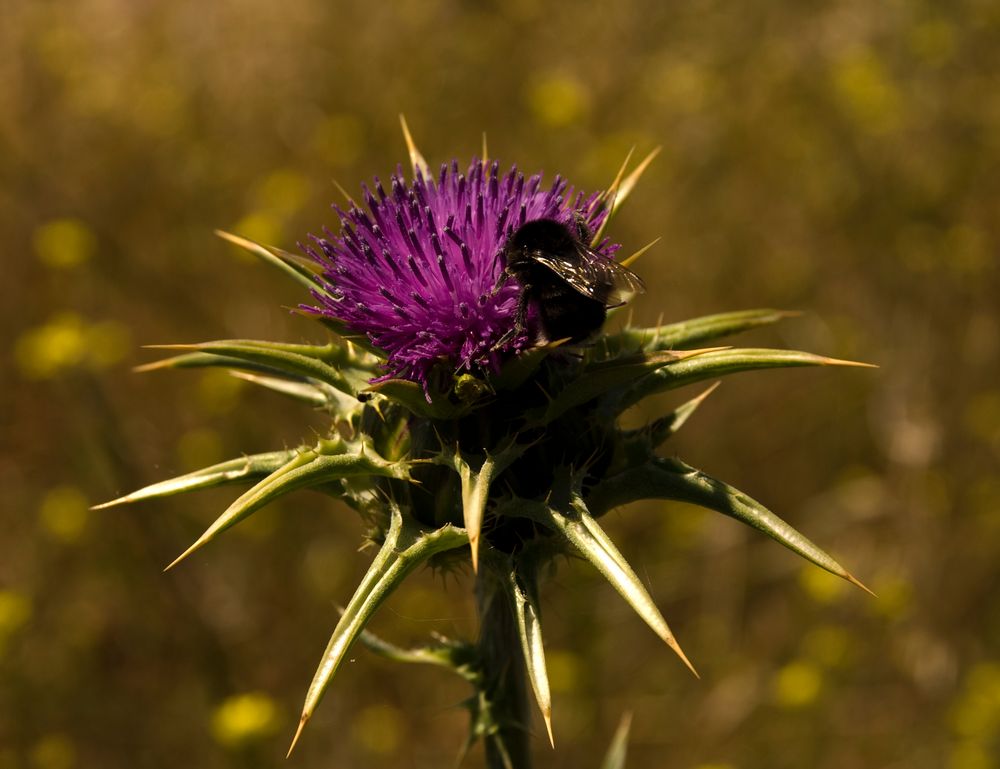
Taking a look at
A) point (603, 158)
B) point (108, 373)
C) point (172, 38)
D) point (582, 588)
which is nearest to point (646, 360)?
point (582, 588)

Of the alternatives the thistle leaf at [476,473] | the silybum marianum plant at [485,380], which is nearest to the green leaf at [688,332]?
the silybum marianum plant at [485,380]

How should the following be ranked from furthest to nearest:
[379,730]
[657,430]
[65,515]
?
[65,515]
[379,730]
[657,430]

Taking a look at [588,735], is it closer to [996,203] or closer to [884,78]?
[996,203]

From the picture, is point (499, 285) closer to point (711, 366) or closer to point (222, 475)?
point (711, 366)

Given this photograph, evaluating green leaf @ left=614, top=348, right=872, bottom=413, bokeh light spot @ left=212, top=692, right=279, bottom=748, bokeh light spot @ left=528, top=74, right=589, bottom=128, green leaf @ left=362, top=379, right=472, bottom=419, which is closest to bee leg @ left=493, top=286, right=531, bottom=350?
green leaf @ left=362, top=379, right=472, bottom=419

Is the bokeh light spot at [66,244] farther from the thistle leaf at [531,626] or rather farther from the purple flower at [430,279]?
the thistle leaf at [531,626]

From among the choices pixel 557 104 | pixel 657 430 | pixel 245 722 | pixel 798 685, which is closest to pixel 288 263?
pixel 657 430
